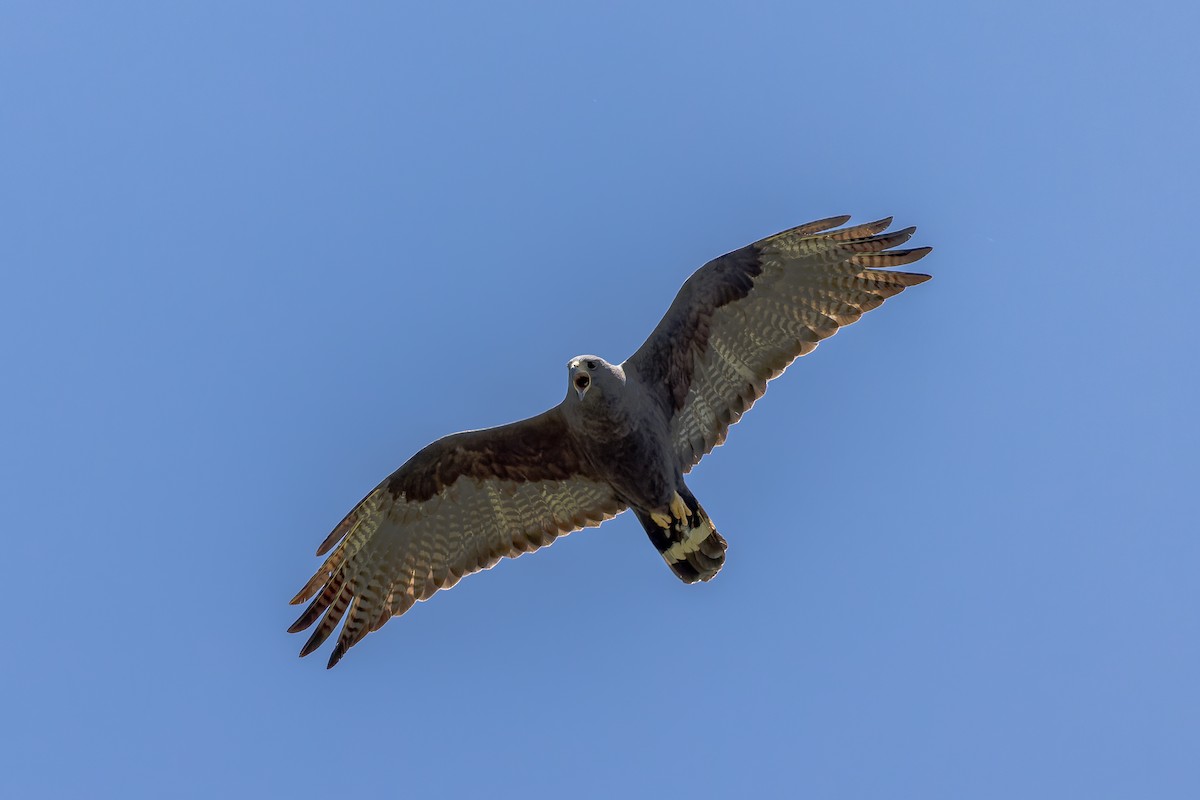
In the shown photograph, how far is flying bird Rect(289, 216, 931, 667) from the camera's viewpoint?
35.9 feet

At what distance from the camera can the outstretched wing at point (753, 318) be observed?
11.1 meters

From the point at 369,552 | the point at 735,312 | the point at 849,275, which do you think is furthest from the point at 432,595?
the point at 849,275

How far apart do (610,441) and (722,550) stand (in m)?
1.39

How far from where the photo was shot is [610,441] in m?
10.6

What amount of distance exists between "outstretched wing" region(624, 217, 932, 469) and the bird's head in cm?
78

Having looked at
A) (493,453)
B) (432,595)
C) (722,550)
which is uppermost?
(493,453)

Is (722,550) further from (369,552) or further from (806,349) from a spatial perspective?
(369,552)

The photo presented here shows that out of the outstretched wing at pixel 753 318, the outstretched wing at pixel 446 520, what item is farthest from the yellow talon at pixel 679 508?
the outstretched wing at pixel 446 520

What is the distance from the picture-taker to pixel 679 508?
35.9 feet

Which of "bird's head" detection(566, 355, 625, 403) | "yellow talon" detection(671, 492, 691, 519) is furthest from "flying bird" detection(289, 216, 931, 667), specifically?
"bird's head" detection(566, 355, 625, 403)

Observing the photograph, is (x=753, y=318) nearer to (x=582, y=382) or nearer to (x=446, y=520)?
(x=582, y=382)

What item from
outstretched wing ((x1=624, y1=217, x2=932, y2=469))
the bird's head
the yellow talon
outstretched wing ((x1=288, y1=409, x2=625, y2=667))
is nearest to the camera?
the bird's head

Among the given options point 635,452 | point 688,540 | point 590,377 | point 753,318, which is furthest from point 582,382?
point 753,318

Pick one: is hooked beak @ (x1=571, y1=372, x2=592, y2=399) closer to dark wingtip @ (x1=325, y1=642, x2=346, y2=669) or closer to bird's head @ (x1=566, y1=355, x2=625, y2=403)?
bird's head @ (x1=566, y1=355, x2=625, y2=403)
